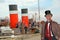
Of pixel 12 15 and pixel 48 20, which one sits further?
pixel 12 15

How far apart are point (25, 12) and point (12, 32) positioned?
2.66 metres

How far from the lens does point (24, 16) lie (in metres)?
10.0

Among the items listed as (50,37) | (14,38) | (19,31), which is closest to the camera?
(50,37)

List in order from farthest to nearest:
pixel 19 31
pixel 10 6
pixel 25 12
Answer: pixel 25 12 < pixel 10 6 < pixel 19 31

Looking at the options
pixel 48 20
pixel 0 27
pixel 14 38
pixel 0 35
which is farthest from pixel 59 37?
pixel 0 27

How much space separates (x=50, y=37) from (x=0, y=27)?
14.2 feet

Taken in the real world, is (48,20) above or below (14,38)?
above

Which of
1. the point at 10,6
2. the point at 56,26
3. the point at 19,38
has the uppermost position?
the point at 10,6

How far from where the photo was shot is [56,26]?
13.0 ft

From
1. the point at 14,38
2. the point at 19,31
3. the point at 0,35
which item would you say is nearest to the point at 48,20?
the point at 14,38

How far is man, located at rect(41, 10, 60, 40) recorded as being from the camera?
3.92 m

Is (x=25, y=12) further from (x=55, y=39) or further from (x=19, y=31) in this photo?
(x=55, y=39)

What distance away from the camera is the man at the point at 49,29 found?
3918 mm

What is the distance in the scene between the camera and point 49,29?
13.0 ft
